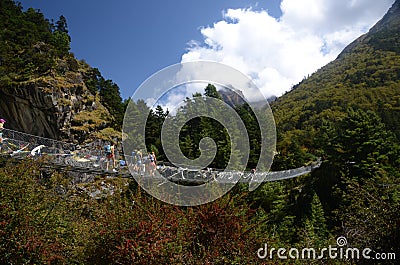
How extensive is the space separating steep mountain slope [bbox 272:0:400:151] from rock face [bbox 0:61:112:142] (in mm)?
28676

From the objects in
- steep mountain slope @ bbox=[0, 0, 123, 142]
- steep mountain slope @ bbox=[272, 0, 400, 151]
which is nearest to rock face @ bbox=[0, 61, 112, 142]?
steep mountain slope @ bbox=[0, 0, 123, 142]

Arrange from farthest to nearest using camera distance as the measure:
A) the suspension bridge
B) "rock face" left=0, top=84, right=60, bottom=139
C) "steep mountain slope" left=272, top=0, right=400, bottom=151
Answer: "steep mountain slope" left=272, top=0, right=400, bottom=151
"rock face" left=0, top=84, right=60, bottom=139
the suspension bridge

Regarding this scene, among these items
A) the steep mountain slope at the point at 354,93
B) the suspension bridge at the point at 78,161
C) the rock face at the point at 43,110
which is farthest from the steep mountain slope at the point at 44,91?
the steep mountain slope at the point at 354,93

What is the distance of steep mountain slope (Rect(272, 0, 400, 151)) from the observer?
61125 millimetres

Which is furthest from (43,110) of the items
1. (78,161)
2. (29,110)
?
(78,161)

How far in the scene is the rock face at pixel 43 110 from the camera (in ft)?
106

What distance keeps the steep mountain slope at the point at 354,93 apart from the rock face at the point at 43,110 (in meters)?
28.7

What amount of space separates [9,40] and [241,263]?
44486 millimetres

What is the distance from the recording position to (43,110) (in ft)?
106

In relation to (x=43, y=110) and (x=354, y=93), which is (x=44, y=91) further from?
(x=354, y=93)

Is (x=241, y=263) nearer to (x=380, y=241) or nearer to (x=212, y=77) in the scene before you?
(x=380, y=241)

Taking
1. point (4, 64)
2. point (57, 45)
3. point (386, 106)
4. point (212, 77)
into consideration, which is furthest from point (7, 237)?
point (386, 106)

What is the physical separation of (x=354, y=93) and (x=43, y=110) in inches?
2673

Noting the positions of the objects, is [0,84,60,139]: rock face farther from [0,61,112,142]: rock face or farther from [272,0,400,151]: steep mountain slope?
[272,0,400,151]: steep mountain slope
